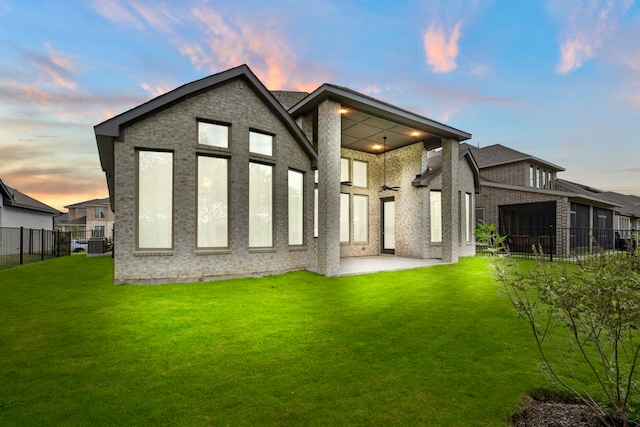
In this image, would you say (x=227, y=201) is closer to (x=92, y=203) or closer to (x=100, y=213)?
(x=100, y=213)

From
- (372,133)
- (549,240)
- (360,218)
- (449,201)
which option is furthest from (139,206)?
(549,240)

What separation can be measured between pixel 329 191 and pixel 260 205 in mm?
2473

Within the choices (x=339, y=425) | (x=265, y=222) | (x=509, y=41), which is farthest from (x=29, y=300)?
(x=509, y=41)

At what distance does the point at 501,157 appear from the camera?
24062 mm

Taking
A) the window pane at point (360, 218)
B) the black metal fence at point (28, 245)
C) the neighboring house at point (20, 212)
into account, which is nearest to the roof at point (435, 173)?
the window pane at point (360, 218)

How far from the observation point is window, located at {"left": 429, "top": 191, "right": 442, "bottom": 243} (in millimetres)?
15859

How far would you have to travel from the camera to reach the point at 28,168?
23125 millimetres

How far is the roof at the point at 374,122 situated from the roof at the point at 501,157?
1118 cm

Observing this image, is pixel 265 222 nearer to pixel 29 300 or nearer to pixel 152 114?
pixel 152 114

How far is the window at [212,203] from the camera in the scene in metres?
9.35

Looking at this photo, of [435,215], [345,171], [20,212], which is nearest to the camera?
[435,215]

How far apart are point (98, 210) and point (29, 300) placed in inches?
1700

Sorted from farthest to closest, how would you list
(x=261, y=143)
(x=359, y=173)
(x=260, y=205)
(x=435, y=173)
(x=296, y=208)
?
(x=359, y=173) < (x=435, y=173) < (x=296, y=208) < (x=261, y=143) < (x=260, y=205)

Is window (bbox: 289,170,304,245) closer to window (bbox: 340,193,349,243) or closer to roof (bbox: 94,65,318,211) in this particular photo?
roof (bbox: 94,65,318,211)
